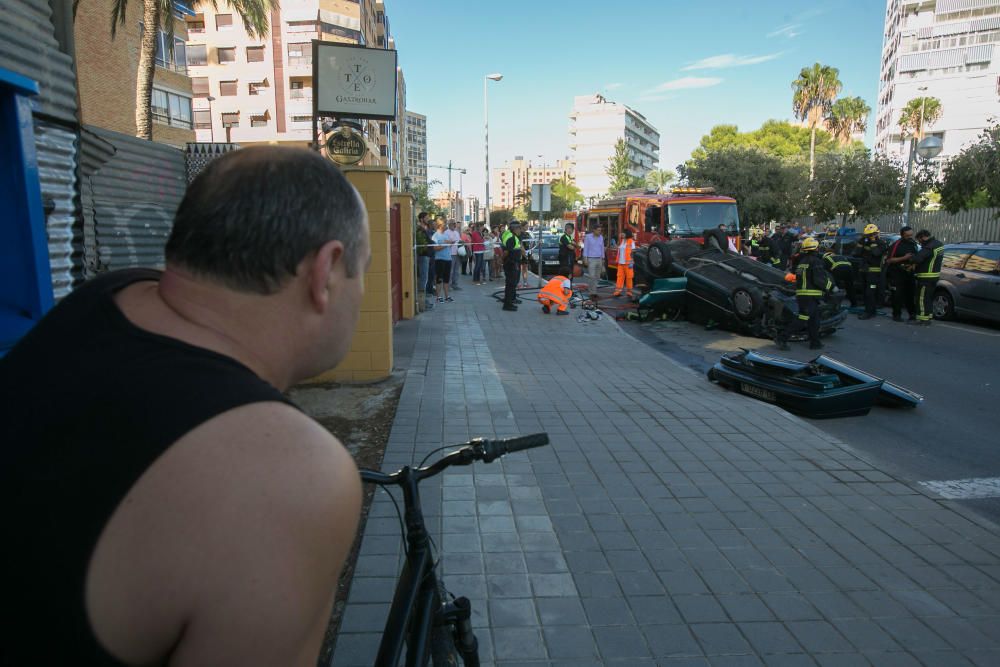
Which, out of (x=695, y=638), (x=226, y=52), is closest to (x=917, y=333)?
(x=695, y=638)

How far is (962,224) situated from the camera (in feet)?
80.6

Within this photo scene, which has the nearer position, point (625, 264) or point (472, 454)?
point (472, 454)

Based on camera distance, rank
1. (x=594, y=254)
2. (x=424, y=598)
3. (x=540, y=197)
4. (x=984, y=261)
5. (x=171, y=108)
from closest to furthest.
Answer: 1. (x=424, y=598)
2. (x=984, y=261)
3. (x=540, y=197)
4. (x=594, y=254)
5. (x=171, y=108)

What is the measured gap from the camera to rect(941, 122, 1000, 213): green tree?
24.7 metres

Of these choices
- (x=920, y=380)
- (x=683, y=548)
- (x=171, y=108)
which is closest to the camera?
(x=683, y=548)

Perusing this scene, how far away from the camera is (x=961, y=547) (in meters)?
3.91

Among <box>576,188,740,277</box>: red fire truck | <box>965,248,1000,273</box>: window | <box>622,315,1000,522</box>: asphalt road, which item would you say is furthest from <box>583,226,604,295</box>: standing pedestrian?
<box>965,248,1000,273</box>: window

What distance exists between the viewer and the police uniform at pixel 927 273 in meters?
13.1

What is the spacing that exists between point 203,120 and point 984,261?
175ft

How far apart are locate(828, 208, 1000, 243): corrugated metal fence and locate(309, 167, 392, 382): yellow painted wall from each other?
71.6 feet

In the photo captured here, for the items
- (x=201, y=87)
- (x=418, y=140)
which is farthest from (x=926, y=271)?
(x=418, y=140)

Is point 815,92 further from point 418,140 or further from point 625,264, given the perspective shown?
point 418,140

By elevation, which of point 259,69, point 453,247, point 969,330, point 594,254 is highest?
point 259,69

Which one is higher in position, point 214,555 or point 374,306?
point 214,555
